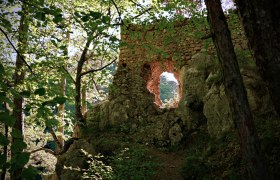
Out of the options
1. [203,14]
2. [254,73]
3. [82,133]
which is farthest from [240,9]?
[82,133]

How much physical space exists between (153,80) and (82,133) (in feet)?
16.2

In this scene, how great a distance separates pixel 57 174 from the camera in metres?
9.98

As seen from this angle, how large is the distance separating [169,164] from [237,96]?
488 cm

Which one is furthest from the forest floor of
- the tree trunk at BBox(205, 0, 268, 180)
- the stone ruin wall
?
the stone ruin wall

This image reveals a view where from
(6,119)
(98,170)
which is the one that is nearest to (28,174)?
(6,119)

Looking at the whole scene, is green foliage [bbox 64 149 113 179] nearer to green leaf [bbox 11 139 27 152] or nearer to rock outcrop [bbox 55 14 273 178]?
rock outcrop [bbox 55 14 273 178]

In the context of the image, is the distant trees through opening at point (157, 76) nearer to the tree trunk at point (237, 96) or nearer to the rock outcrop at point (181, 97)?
the rock outcrop at point (181, 97)

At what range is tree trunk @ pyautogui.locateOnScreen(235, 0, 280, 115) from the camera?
3.90 metres

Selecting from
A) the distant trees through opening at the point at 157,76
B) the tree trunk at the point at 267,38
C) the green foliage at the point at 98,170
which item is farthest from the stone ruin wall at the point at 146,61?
the tree trunk at the point at 267,38

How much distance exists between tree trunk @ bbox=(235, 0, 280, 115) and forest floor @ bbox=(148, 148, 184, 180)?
4.00 m

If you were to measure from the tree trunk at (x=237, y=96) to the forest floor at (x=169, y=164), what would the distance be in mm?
3029

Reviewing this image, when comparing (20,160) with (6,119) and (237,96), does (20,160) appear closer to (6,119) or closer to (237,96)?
(6,119)

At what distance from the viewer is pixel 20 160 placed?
1402mm

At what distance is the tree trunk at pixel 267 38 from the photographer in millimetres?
3896
